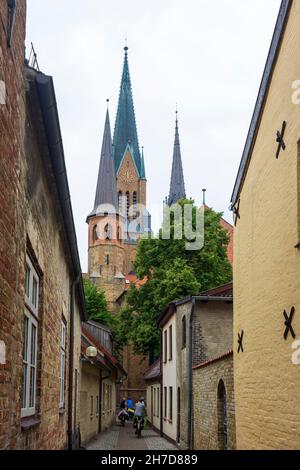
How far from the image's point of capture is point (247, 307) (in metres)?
10.5

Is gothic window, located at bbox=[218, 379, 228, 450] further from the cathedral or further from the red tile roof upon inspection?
the cathedral

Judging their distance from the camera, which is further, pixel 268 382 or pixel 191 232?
pixel 191 232

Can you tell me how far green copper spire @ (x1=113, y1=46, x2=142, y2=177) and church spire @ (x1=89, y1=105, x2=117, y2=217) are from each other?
481 inches

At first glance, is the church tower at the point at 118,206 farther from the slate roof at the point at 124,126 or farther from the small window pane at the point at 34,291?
the small window pane at the point at 34,291

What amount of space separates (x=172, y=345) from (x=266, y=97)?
1710cm

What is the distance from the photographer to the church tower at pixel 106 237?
6856 cm

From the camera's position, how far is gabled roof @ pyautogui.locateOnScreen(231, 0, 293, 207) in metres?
8.45

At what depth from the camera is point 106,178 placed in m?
69.1

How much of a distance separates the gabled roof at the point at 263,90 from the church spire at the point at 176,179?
5912cm

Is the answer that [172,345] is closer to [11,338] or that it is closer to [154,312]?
[154,312]

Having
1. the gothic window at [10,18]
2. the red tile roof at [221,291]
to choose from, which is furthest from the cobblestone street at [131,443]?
the gothic window at [10,18]

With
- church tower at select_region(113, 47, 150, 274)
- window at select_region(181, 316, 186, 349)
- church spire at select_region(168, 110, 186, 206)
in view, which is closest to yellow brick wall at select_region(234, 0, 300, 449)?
window at select_region(181, 316, 186, 349)
